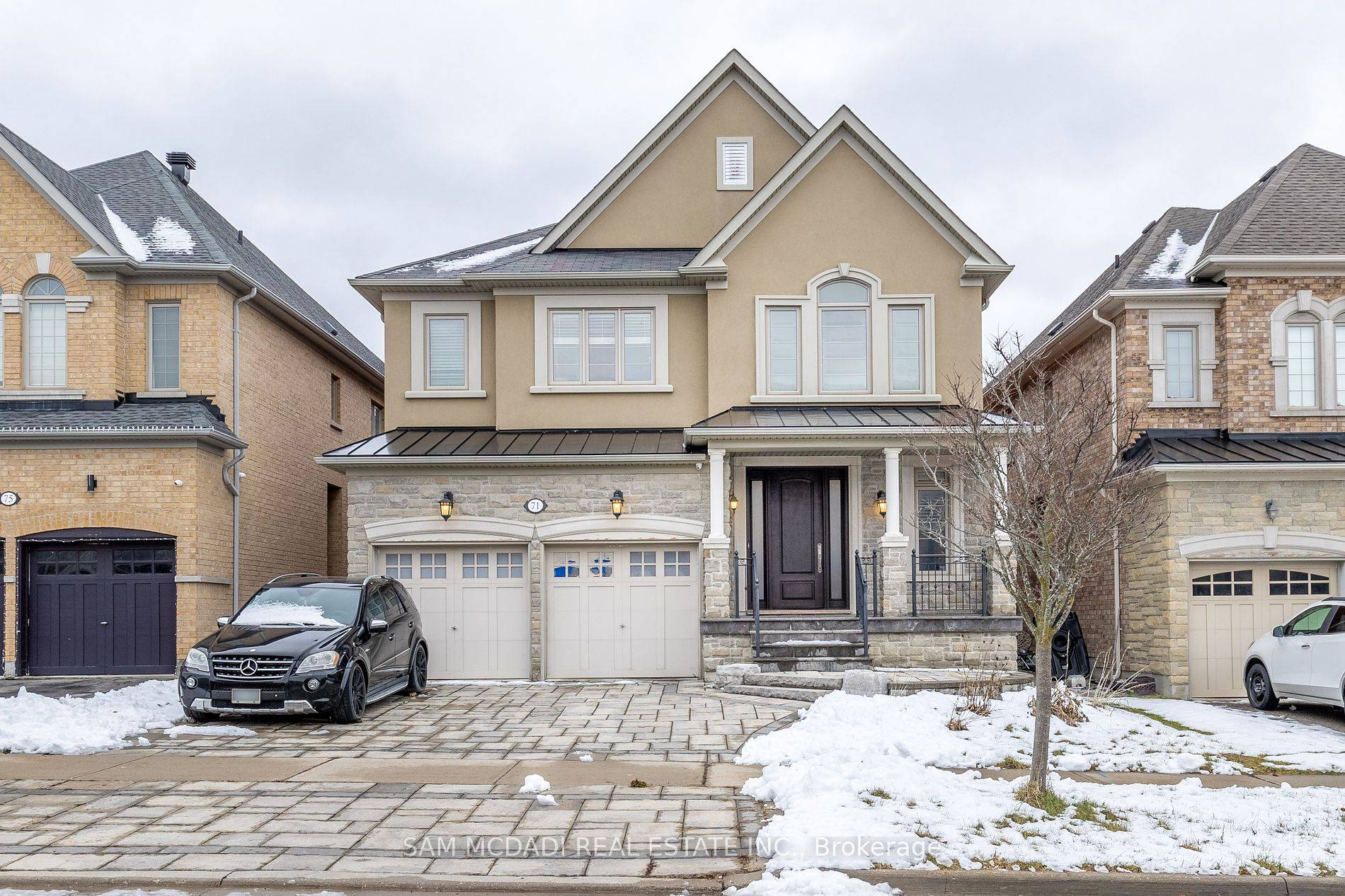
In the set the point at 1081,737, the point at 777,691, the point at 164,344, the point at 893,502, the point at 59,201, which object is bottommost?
the point at 777,691

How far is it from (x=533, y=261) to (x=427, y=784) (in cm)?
1119

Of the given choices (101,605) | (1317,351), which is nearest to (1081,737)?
(1317,351)

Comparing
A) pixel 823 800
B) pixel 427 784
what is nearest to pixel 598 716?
pixel 427 784

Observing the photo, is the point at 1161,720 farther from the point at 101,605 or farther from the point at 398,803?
the point at 101,605

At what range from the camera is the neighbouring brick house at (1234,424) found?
52.7 ft

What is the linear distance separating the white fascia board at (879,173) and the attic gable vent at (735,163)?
197 cm

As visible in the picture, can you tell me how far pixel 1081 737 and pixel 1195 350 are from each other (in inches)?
368

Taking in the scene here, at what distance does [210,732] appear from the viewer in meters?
10.8

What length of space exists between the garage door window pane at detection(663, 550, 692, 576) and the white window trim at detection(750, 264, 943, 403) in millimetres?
2735

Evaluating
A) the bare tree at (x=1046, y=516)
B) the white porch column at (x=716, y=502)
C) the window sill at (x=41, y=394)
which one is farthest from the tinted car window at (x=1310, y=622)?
the window sill at (x=41, y=394)

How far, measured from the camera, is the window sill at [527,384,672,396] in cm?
1738

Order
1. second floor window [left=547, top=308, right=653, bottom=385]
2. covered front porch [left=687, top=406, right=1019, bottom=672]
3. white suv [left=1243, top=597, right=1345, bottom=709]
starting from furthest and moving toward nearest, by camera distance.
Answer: second floor window [left=547, top=308, right=653, bottom=385]
covered front porch [left=687, top=406, right=1019, bottom=672]
white suv [left=1243, top=597, right=1345, bottom=709]

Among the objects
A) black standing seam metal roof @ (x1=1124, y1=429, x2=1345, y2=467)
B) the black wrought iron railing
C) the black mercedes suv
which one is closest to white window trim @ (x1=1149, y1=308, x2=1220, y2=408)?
black standing seam metal roof @ (x1=1124, y1=429, x2=1345, y2=467)

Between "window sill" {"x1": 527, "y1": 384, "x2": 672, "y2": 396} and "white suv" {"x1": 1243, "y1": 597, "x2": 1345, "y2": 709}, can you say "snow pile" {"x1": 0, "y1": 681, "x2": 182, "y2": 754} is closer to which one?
"window sill" {"x1": 527, "y1": 384, "x2": 672, "y2": 396}
